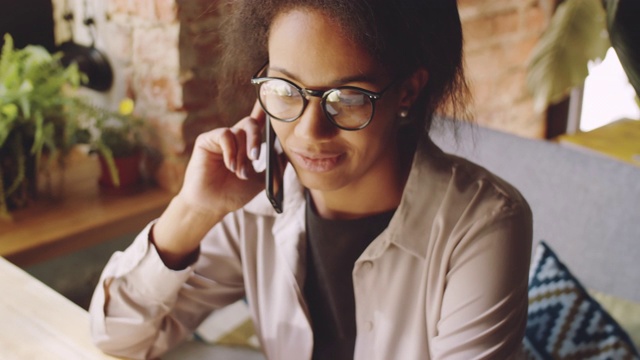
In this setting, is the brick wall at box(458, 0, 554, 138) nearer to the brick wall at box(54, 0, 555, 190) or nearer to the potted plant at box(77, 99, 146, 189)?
the brick wall at box(54, 0, 555, 190)

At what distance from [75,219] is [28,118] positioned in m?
0.29

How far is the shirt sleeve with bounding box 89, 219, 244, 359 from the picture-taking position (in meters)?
1.16

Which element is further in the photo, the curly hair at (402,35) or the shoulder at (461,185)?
the shoulder at (461,185)

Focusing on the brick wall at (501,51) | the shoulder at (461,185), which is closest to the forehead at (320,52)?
the shoulder at (461,185)

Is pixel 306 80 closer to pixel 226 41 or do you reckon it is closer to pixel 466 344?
pixel 226 41

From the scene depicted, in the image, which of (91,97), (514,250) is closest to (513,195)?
→ (514,250)

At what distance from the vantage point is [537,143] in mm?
1493

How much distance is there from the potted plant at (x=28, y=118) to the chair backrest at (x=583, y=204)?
3.28 ft

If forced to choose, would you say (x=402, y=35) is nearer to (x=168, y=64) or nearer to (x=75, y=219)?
(x=168, y=64)

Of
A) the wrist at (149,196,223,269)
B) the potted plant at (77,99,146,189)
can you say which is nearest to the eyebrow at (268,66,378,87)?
the wrist at (149,196,223,269)

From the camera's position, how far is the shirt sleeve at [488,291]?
3.34 ft

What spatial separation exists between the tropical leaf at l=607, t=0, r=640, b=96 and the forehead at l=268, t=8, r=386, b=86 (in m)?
0.37

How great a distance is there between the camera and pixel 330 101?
0.97 metres

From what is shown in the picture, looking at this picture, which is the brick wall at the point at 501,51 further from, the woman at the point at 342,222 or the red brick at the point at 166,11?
the woman at the point at 342,222
